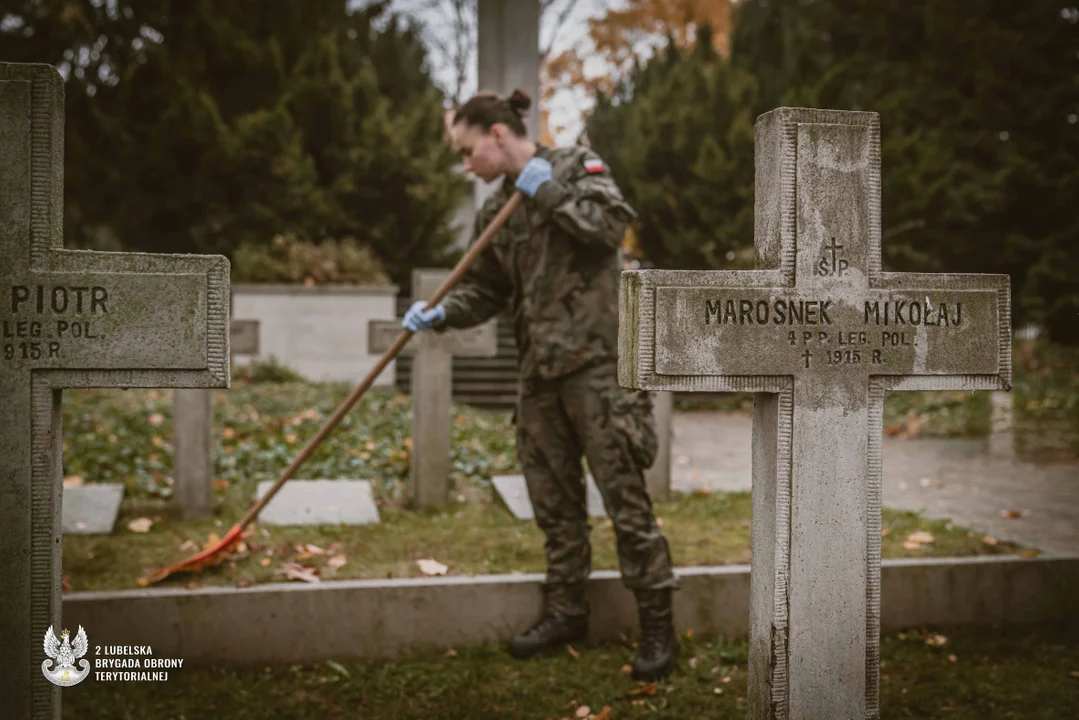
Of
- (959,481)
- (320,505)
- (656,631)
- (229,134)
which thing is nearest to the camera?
(656,631)

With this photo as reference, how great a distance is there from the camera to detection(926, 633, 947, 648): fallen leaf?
432 cm

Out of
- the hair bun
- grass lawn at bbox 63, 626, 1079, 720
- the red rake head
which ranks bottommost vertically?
grass lawn at bbox 63, 626, 1079, 720

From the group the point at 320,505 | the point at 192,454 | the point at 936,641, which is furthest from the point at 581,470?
the point at 192,454

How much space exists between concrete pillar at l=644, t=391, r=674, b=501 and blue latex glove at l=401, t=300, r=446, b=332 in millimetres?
2403

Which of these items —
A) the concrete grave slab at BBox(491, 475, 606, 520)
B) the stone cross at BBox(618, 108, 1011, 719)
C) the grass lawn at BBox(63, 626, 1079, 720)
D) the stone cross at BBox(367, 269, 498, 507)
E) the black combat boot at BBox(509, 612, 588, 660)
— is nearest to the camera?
the stone cross at BBox(618, 108, 1011, 719)

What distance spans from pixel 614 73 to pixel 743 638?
21103mm

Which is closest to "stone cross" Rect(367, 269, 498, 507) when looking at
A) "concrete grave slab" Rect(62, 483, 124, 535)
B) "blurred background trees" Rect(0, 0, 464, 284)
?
"concrete grave slab" Rect(62, 483, 124, 535)

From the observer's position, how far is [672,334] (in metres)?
2.71

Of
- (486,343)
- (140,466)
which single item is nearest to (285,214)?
(140,466)

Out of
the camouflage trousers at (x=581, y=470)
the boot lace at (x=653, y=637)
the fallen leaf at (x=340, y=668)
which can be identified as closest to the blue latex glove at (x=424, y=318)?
the camouflage trousers at (x=581, y=470)

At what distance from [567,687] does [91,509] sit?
3134 mm

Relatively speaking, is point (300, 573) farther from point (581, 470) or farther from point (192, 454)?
point (192, 454)

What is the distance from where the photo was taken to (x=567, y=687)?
3.93 m

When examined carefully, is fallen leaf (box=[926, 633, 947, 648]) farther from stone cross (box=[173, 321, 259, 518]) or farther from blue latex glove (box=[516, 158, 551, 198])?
stone cross (box=[173, 321, 259, 518])
